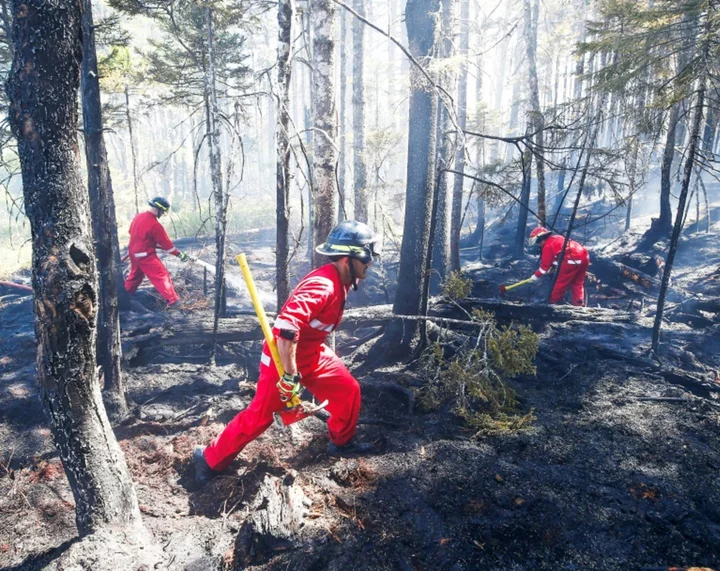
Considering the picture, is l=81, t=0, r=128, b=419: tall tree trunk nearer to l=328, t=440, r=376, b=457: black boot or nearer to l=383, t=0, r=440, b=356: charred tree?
l=328, t=440, r=376, b=457: black boot

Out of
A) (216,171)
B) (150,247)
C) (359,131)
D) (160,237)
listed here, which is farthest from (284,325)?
(359,131)

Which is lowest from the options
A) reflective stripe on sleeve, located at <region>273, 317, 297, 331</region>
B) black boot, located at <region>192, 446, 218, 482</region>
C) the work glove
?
black boot, located at <region>192, 446, 218, 482</region>

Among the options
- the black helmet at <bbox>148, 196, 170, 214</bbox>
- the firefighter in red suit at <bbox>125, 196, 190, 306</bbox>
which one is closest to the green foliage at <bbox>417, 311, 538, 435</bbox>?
the firefighter in red suit at <bbox>125, 196, 190, 306</bbox>

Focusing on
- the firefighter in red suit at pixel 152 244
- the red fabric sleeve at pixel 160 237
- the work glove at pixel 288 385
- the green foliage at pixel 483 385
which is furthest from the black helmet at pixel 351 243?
the red fabric sleeve at pixel 160 237

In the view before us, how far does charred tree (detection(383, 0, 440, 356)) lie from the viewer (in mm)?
5793

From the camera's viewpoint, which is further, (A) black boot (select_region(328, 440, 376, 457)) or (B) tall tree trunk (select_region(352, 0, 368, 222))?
(B) tall tree trunk (select_region(352, 0, 368, 222))

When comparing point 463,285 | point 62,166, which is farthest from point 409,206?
point 62,166

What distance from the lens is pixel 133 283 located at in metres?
9.16

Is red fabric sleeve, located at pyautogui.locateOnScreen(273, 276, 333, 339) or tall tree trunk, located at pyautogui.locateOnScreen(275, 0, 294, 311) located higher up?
tall tree trunk, located at pyautogui.locateOnScreen(275, 0, 294, 311)

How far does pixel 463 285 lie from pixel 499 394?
2000mm

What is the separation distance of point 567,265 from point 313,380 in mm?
7176

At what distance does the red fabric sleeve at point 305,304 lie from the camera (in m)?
3.44

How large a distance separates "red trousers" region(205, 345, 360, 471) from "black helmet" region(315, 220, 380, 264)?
1.10m

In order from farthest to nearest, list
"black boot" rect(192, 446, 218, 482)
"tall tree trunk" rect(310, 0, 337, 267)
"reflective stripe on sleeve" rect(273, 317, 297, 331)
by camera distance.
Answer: "tall tree trunk" rect(310, 0, 337, 267) → "black boot" rect(192, 446, 218, 482) → "reflective stripe on sleeve" rect(273, 317, 297, 331)
